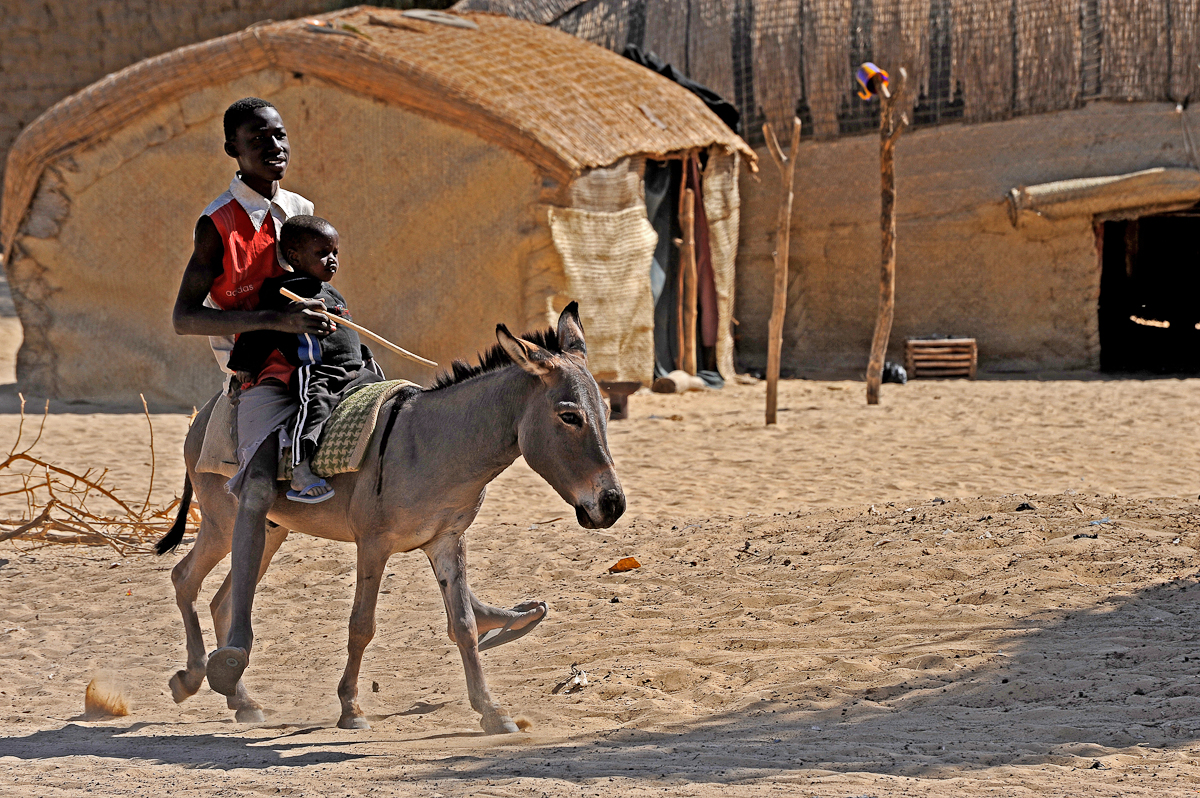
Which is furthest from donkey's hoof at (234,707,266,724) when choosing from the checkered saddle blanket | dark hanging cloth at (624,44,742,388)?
dark hanging cloth at (624,44,742,388)

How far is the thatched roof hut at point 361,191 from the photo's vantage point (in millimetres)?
11641

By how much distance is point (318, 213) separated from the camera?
11922 mm

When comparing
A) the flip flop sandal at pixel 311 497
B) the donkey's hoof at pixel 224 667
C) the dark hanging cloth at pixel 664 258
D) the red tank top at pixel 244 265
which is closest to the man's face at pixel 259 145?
the red tank top at pixel 244 265

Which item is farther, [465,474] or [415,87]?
[415,87]

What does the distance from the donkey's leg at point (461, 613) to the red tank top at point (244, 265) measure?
0.79 metres

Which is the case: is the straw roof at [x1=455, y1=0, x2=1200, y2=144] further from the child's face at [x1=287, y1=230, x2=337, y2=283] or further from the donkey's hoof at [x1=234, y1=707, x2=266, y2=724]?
the donkey's hoof at [x1=234, y1=707, x2=266, y2=724]

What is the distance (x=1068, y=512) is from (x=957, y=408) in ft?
17.4

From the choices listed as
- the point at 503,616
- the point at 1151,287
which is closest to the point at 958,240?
the point at 1151,287

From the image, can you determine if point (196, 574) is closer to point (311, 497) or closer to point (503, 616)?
point (311, 497)

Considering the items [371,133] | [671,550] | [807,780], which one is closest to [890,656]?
[807,780]

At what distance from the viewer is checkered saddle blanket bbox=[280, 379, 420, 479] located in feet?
13.2

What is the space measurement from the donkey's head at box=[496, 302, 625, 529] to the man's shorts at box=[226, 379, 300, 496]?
862mm

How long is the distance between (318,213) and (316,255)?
8.22 m

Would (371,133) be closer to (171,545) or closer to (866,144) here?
(866,144)
